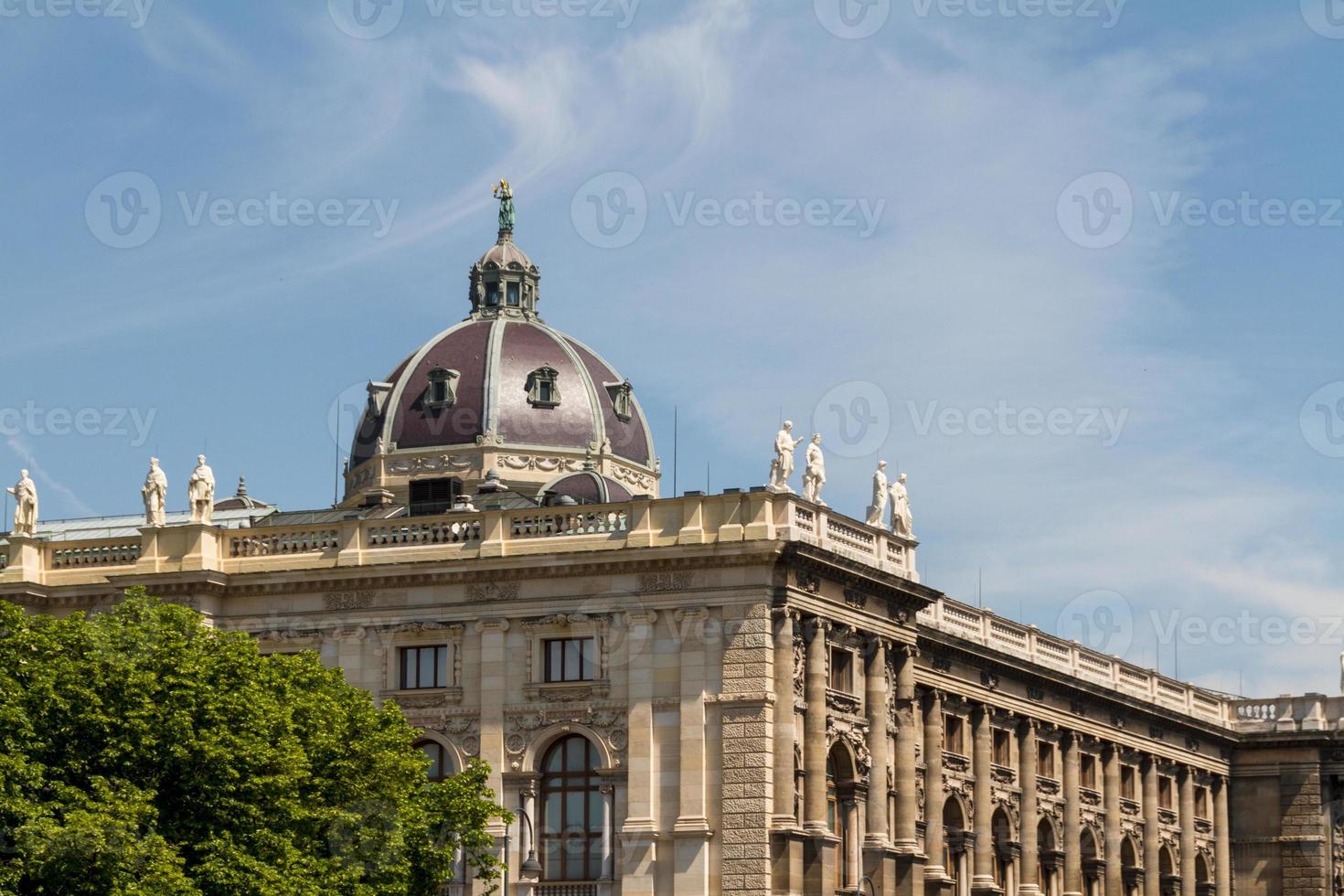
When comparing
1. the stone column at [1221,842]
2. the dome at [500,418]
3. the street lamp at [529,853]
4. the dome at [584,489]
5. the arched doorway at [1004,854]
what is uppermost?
the dome at [500,418]

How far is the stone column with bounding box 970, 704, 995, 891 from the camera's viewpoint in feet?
351

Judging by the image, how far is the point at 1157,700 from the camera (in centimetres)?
12562

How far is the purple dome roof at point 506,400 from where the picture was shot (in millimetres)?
122875

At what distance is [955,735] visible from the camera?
108 meters

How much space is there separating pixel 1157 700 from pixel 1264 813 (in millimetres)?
10322

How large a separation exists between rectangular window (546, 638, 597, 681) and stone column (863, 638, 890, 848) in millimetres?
9629

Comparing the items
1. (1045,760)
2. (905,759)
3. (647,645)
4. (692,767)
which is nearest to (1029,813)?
(1045,760)

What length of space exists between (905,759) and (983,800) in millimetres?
14291

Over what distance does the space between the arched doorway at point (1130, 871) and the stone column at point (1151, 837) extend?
485 mm

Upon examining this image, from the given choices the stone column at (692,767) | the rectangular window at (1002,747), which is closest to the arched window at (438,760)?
the stone column at (692,767)

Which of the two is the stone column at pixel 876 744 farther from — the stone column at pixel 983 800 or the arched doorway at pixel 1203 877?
the arched doorway at pixel 1203 877

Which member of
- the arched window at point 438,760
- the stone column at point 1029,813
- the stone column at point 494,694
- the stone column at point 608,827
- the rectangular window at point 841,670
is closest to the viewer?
the stone column at point 608,827

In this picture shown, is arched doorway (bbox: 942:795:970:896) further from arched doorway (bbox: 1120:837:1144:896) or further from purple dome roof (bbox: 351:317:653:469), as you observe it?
purple dome roof (bbox: 351:317:653:469)

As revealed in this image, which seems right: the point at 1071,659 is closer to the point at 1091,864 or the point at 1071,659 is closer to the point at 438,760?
the point at 1091,864
